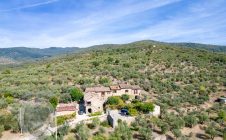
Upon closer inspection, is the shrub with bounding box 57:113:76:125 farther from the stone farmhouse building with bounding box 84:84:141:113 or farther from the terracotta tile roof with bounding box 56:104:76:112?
the stone farmhouse building with bounding box 84:84:141:113

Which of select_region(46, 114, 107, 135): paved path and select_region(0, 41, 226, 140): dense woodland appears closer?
select_region(46, 114, 107, 135): paved path

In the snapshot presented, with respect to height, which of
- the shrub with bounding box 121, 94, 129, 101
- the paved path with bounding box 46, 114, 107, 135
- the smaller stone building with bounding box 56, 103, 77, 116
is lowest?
the paved path with bounding box 46, 114, 107, 135

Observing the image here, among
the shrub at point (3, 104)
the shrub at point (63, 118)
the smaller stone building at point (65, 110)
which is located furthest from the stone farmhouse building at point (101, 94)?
the shrub at point (3, 104)

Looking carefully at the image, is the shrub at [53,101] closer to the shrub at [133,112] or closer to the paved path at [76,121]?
the paved path at [76,121]

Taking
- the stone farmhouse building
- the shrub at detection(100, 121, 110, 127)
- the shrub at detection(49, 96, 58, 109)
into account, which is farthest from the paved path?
the shrub at detection(49, 96, 58, 109)

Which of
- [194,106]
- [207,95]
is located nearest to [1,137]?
[194,106]
